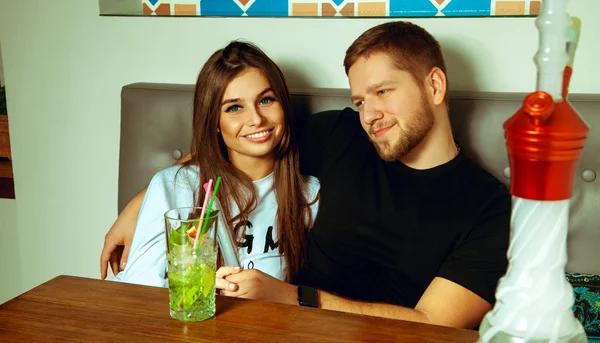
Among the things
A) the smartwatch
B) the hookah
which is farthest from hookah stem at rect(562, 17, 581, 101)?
the smartwatch

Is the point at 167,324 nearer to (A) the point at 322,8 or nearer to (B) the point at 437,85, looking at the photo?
(B) the point at 437,85

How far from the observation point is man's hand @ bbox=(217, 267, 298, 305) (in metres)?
1.05

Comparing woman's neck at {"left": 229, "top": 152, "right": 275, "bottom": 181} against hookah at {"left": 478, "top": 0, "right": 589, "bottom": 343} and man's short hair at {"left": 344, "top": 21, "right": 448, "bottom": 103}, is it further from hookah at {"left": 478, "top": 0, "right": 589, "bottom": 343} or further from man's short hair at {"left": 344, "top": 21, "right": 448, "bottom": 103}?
hookah at {"left": 478, "top": 0, "right": 589, "bottom": 343}

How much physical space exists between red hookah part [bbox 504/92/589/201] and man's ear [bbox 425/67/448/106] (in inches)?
35.0

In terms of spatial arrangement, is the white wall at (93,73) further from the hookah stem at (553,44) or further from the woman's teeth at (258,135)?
the hookah stem at (553,44)

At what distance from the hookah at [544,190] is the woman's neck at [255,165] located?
1.04 m

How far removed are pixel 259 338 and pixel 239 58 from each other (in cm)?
88

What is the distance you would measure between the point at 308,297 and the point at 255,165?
18.6 inches

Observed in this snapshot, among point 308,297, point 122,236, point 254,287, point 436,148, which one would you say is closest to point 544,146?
point 254,287

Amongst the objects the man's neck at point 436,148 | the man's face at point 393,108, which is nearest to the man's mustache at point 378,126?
the man's face at point 393,108

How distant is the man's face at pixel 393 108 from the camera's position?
1418mm

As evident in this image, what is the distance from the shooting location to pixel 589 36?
159 cm

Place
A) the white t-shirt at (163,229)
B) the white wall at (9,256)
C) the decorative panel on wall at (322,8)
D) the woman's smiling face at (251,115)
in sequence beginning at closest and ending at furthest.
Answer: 1. the white t-shirt at (163,229)
2. the woman's smiling face at (251,115)
3. the decorative panel on wall at (322,8)
4. the white wall at (9,256)

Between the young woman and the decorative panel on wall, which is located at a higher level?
the decorative panel on wall
